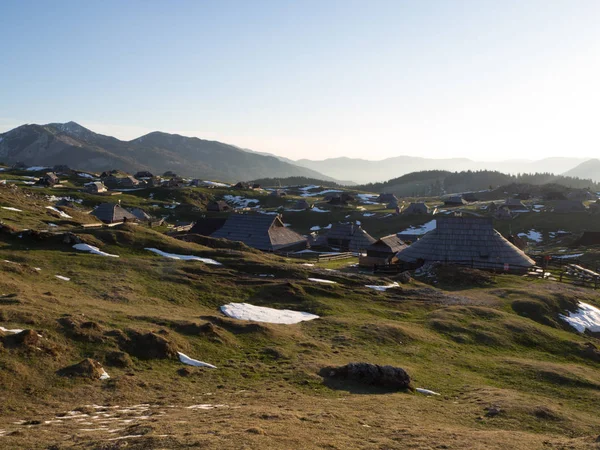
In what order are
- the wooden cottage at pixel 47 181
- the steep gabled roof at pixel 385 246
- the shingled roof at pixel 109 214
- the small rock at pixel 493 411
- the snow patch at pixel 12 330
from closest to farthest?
1. the snow patch at pixel 12 330
2. the small rock at pixel 493 411
3. the steep gabled roof at pixel 385 246
4. the shingled roof at pixel 109 214
5. the wooden cottage at pixel 47 181

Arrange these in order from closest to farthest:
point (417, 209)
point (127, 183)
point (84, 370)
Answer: point (84, 370)
point (417, 209)
point (127, 183)

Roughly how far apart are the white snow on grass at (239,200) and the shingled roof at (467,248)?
11160 cm

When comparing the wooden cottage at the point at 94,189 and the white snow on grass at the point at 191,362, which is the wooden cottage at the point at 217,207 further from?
the white snow on grass at the point at 191,362

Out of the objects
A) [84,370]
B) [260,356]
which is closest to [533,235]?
Result: [260,356]

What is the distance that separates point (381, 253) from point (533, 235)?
68204mm

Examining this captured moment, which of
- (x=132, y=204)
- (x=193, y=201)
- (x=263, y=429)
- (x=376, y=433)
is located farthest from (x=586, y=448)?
(x=193, y=201)

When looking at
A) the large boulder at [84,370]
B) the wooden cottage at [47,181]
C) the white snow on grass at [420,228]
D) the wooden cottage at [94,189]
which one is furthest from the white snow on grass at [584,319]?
the wooden cottage at [47,181]

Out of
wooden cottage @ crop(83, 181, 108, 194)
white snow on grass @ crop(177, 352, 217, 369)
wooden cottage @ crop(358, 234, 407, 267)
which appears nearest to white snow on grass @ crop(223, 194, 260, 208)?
wooden cottage @ crop(83, 181, 108, 194)

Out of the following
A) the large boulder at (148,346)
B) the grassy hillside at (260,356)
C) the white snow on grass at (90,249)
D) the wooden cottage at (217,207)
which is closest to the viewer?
the grassy hillside at (260,356)

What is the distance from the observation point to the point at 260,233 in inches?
3105

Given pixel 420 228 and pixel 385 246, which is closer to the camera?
pixel 385 246

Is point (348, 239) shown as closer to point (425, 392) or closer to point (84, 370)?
point (425, 392)

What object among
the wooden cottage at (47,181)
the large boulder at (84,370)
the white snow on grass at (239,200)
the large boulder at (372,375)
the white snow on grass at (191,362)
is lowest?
the large boulder at (372,375)

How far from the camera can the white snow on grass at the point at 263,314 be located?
33000mm
